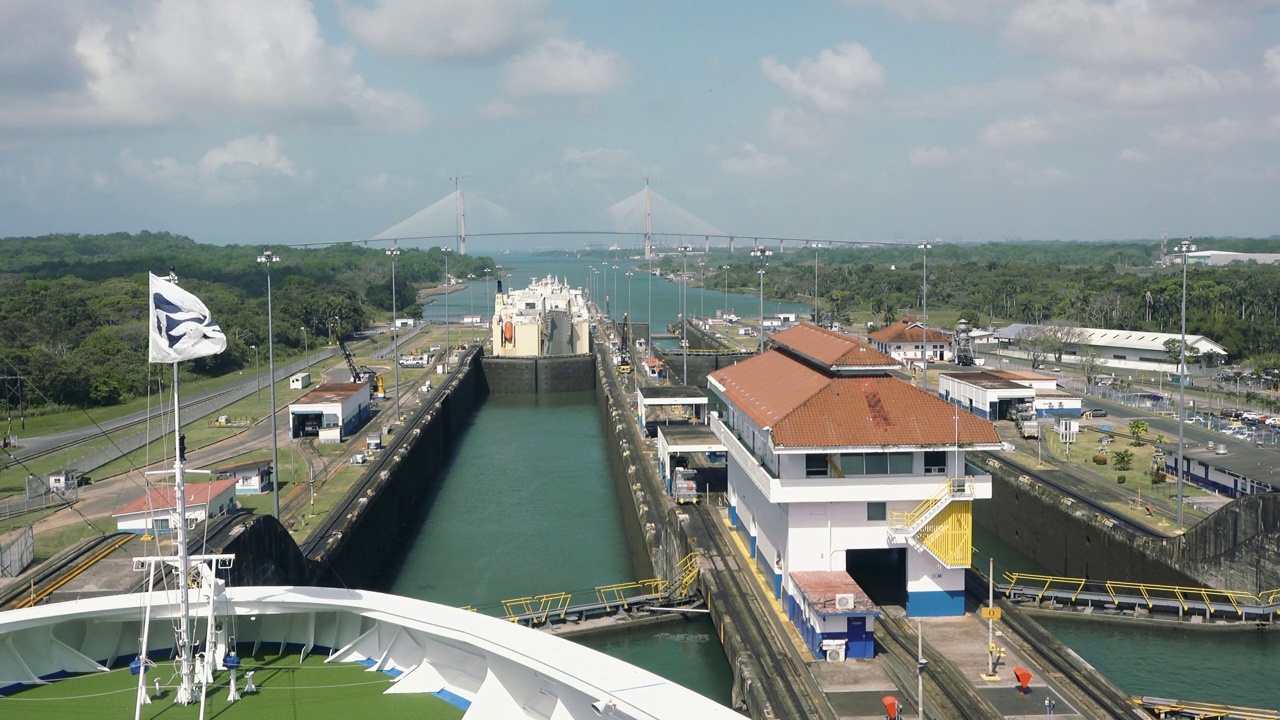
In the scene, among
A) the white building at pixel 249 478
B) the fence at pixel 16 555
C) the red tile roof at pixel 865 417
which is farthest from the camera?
the white building at pixel 249 478

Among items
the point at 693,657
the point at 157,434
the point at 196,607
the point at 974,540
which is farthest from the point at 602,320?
the point at 196,607

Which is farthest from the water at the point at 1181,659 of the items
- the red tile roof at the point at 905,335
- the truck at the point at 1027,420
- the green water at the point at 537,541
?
the red tile roof at the point at 905,335

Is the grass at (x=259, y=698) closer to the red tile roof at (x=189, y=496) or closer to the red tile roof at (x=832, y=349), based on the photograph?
the red tile roof at (x=832, y=349)

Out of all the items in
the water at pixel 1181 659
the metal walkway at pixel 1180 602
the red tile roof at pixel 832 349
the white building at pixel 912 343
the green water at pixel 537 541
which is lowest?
the green water at pixel 537 541

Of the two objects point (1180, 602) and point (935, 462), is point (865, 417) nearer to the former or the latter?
point (935, 462)

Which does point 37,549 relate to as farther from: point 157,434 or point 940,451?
point 940,451

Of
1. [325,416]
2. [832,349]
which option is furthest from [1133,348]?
[325,416]

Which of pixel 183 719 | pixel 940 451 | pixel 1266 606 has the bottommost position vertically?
pixel 1266 606
